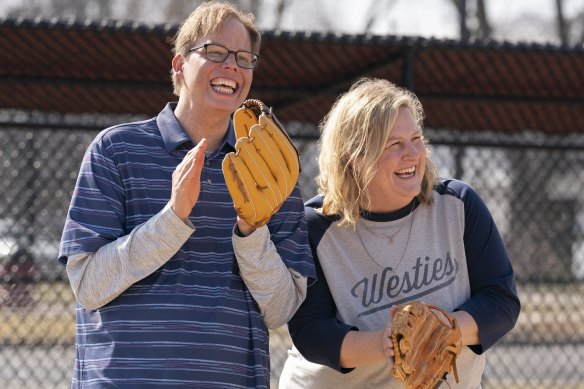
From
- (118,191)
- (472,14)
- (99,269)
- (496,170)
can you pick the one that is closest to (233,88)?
(118,191)

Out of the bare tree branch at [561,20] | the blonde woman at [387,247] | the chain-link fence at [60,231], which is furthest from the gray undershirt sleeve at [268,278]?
the bare tree branch at [561,20]

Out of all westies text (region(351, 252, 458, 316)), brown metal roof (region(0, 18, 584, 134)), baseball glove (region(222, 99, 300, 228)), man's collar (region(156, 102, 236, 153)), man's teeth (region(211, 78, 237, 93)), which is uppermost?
brown metal roof (region(0, 18, 584, 134))

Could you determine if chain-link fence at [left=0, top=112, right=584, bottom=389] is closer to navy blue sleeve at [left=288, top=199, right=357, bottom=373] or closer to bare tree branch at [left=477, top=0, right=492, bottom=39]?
navy blue sleeve at [left=288, top=199, right=357, bottom=373]

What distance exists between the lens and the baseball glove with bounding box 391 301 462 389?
2.55 m

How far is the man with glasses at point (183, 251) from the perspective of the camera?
2467 mm

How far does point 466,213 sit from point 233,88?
729 mm

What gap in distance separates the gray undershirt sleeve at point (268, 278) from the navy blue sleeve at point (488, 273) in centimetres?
46

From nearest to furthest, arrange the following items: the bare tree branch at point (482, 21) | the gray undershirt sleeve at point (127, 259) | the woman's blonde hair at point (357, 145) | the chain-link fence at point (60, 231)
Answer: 1. the gray undershirt sleeve at point (127, 259)
2. the woman's blonde hair at point (357, 145)
3. the chain-link fence at point (60, 231)
4. the bare tree branch at point (482, 21)

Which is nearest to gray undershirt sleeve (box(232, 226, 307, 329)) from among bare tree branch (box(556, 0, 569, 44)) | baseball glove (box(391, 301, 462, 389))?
baseball glove (box(391, 301, 462, 389))

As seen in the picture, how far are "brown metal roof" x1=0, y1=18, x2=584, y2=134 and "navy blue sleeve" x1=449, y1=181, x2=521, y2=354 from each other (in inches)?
58.6

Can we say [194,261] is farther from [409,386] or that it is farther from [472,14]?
[472,14]

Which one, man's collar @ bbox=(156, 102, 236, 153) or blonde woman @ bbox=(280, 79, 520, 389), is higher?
man's collar @ bbox=(156, 102, 236, 153)

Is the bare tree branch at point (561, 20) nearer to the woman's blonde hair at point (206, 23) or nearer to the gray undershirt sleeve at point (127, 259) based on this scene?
the woman's blonde hair at point (206, 23)

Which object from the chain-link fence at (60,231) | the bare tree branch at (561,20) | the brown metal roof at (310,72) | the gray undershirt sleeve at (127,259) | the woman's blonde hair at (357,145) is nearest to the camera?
the gray undershirt sleeve at (127,259)
